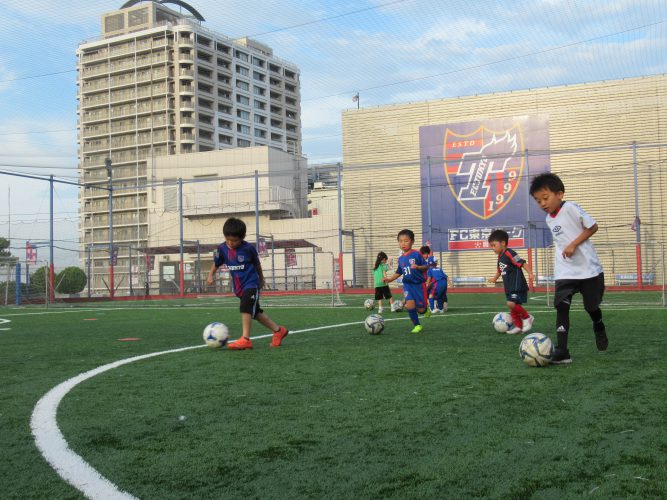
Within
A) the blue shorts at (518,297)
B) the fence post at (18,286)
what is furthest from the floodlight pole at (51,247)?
the blue shorts at (518,297)

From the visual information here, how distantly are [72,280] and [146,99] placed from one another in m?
43.9

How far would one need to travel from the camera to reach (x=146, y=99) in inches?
3199

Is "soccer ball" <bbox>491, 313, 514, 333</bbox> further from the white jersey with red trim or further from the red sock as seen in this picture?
the white jersey with red trim

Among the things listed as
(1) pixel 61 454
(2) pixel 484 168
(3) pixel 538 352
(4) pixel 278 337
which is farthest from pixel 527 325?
(2) pixel 484 168

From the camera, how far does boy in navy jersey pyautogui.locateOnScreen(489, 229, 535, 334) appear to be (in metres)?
9.23

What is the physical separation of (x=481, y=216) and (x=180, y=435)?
33.2 meters

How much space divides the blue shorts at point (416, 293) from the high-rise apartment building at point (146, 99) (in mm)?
68956

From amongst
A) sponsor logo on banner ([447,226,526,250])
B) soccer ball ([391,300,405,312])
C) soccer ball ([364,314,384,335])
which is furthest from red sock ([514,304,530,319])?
sponsor logo on banner ([447,226,526,250])

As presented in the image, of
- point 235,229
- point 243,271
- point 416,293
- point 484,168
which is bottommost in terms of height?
point 416,293

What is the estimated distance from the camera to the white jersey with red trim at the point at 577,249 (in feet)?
20.2

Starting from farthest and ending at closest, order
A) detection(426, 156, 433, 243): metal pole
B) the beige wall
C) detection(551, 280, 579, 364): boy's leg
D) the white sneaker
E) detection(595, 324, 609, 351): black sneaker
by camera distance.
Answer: detection(426, 156, 433, 243): metal pole, the beige wall, the white sneaker, detection(595, 324, 609, 351): black sneaker, detection(551, 280, 579, 364): boy's leg

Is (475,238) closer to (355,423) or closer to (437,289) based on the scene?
(437,289)

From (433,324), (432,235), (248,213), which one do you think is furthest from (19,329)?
(248,213)

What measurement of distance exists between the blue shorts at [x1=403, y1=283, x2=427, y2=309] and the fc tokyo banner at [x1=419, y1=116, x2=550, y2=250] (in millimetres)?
24648
